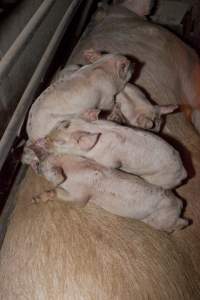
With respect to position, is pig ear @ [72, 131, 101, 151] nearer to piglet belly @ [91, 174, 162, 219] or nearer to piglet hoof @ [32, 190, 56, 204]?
piglet belly @ [91, 174, 162, 219]

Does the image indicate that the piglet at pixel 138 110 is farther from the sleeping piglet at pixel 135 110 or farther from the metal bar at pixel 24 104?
the metal bar at pixel 24 104

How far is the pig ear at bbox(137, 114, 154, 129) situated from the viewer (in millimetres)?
1657

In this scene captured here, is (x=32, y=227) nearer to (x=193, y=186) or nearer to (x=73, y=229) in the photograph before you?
(x=73, y=229)

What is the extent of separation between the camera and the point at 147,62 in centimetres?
236

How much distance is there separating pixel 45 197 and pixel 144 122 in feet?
1.64

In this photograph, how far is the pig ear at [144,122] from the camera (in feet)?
5.44

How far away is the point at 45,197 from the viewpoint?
1.61 metres

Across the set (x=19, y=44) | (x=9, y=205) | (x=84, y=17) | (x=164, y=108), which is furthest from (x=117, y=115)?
(x=84, y=17)

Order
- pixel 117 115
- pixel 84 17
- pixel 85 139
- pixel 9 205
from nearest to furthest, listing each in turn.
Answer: pixel 85 139
pixel 117 115
pixel 9 205
pixel 84 17

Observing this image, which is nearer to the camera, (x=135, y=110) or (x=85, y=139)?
→ (x=85, y=139)

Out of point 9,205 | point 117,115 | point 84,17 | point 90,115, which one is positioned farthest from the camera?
point 84,17

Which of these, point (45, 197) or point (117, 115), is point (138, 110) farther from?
point (45, 197)

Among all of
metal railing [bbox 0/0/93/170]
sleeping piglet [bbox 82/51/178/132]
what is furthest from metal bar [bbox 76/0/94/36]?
sleeping piglet [bbox 82/51/178/132]

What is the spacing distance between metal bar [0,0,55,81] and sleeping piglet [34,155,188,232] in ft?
1.16
